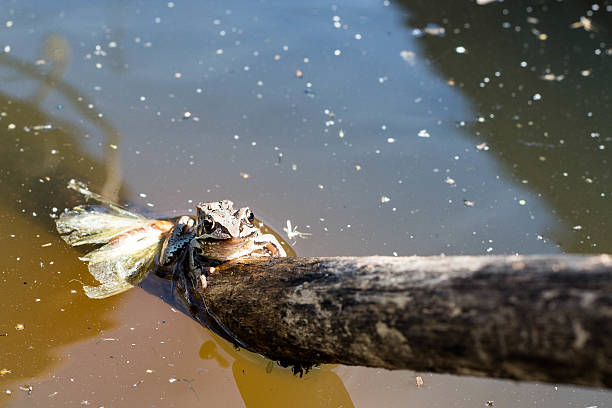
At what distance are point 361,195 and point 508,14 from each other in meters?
2.99

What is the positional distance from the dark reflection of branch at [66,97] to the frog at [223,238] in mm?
1071

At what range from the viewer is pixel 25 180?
13.0 ft

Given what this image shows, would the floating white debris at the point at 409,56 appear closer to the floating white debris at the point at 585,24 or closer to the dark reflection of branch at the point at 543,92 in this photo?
the dark reflection of branch at the point at 543,92

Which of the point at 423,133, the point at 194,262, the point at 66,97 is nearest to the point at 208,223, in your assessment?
the point at 194,262

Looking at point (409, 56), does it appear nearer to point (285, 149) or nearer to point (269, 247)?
point (285, 149)

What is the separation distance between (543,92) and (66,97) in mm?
3943

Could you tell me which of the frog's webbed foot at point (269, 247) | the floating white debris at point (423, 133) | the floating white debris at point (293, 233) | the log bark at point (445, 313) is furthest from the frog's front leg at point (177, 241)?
the floating white debris at point (423, 133)

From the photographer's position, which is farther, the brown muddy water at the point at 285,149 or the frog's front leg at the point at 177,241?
the frog's front leg at the point at 177,241

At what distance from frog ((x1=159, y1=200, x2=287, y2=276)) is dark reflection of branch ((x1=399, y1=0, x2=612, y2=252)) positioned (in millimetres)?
2008

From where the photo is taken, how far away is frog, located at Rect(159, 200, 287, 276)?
3004 mm

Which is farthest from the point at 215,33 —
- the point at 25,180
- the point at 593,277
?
the point at 593,277

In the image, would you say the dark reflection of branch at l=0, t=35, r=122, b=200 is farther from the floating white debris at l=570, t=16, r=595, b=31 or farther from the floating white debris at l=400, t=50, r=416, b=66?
the floating white debris at l=570, t=16, r=595, b=31

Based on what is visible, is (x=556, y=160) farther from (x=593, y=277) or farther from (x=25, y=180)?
(x=25, y=180)

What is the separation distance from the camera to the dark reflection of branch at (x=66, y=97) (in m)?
4.09
